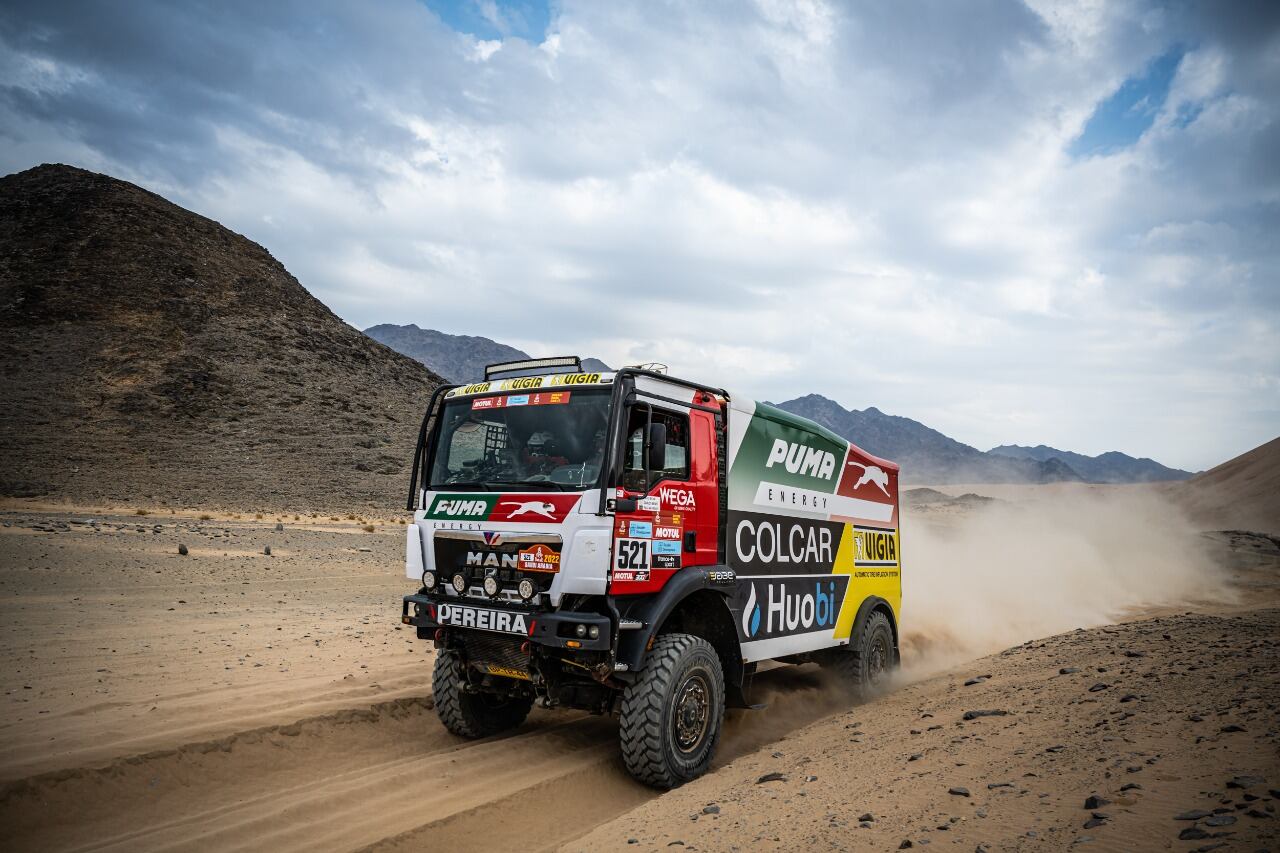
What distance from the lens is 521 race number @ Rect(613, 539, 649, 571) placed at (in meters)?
6.12

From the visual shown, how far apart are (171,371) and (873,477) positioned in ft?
178

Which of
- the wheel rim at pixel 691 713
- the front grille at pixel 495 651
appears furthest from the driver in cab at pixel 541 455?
the wheel rim at pixel 691 713

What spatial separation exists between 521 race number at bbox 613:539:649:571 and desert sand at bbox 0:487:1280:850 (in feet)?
5.95

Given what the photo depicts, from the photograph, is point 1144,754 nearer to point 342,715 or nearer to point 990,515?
point 342,715

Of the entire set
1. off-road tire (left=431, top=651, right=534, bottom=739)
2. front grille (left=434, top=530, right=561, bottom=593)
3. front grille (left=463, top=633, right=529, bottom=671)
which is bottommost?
Result: off-road tire (left=431, top=651, right=534, bottom=739)

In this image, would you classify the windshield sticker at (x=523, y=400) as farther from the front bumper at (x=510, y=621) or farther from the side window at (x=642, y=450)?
the front bumper at (x=510, y=621)

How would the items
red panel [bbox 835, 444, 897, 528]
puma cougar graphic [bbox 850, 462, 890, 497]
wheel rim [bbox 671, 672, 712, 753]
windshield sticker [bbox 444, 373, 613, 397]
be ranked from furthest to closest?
puma cougar graphic [bbox 850, 462, 890, 497]
red panel [bbox 835, 444, 897, 528]
windshield sticker [bbox 444, 373, 613, 397]
wheel rim [bbox 671, 672, 712, 753]

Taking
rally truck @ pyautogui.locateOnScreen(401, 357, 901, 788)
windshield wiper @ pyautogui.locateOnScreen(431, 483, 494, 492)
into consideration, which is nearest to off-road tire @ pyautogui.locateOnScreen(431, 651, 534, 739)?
rally truck @ pyautogui.locateOnScreen(401, 357, 901, 788)

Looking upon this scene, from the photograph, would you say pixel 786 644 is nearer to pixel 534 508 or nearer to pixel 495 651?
pixel 495 651

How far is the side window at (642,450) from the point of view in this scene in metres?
6.34

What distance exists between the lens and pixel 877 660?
399 inches

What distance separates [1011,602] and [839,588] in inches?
415

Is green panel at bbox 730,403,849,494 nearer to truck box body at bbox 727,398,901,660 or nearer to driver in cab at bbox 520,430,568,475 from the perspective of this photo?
truck box body at bbox 727,398,901,660

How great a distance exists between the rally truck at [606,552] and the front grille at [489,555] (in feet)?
0.05
